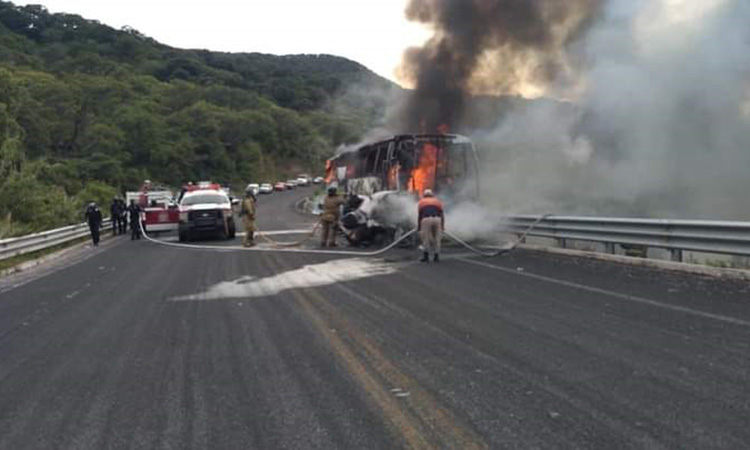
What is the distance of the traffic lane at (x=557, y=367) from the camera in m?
4.02

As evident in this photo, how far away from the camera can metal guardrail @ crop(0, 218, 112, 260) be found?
52.5ft

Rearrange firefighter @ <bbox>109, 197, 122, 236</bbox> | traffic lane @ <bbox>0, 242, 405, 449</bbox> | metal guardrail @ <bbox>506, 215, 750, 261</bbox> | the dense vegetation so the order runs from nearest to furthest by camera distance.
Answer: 1. traffic lane @ <bbox>0, 242, 405, 449</bbox>
2. metal guardrail @ <bbox>506, 215, 750, 261</bbox>
3. firefighter @ <bbox>109, 197, 122, 236</bbox>
4. the dense vegetation

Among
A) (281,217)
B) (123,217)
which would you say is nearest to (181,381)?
(123,217)

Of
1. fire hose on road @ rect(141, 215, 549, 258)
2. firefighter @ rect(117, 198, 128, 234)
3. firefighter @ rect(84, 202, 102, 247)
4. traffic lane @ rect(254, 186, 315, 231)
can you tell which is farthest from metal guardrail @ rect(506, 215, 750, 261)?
firefighter @ rect(117, 198, 128, 234)

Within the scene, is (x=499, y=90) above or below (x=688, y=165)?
above

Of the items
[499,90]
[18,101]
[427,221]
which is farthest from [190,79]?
[427,221]

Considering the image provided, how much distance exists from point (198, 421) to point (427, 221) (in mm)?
10167

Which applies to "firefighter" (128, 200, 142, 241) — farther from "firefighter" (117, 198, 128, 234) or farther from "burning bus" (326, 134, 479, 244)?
"burning bus" (326, 134, 479, 244)

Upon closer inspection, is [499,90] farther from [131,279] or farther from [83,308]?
[83,308]

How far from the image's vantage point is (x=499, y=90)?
24562mm

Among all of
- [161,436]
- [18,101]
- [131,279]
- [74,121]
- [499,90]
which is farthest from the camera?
[74,121]

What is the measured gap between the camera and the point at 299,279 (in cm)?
1155

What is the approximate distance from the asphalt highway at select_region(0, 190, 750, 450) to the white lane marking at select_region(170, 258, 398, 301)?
0.13 m

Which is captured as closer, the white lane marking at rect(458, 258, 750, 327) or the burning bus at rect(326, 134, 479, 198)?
the white lane marking at rect(458, 258, 750, 327)
